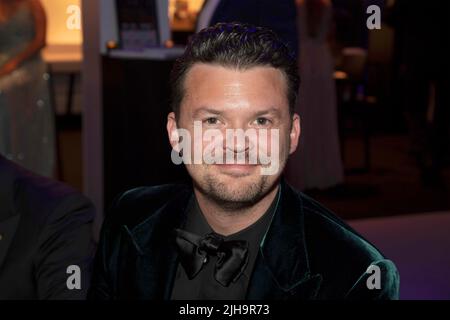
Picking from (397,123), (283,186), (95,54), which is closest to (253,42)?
(283,186)

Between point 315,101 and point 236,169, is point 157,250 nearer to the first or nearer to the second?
point 236,169

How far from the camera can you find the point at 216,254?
1.53m

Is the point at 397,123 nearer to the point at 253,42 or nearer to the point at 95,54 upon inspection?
the point at 95,54

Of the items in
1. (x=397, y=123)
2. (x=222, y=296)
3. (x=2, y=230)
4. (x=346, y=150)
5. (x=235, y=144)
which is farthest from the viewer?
(x=397, y=123)

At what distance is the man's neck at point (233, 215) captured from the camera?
1.53 m

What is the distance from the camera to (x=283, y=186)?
5.19 feet

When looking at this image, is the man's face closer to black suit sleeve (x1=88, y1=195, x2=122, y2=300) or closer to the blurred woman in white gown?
black suit sleeve (x1=88, y1=195, x2=122, y2=300)

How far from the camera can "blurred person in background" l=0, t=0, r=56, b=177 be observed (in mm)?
4539

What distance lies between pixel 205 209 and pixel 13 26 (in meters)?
3.34

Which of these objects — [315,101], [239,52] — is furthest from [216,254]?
[315,101]

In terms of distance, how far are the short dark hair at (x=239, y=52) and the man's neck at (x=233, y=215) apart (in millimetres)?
205

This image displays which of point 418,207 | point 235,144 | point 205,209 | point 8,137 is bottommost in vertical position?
point 418,207

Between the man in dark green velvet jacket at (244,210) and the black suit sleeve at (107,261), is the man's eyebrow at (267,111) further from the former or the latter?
the black suit sleeve at (107,261)

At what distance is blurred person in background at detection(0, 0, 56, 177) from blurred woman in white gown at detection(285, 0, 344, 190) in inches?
65.8
